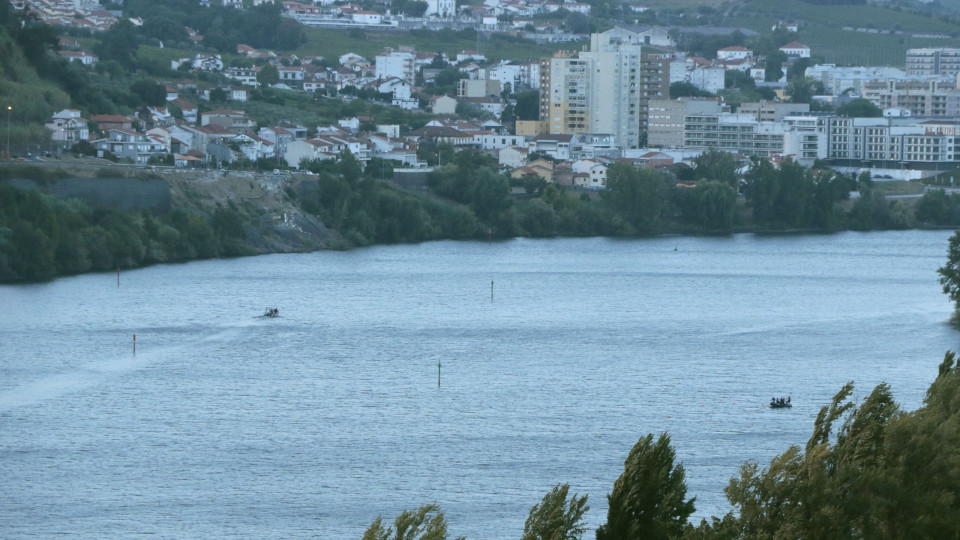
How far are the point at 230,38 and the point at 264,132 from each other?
50.4 ft

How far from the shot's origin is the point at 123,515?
1012 cm

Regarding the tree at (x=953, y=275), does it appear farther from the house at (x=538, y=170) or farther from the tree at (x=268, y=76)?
the tree at (x=268, y=76)

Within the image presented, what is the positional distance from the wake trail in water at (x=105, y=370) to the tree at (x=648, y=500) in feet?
24.2

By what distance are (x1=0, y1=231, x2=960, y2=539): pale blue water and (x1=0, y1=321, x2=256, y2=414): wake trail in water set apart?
0.13ft

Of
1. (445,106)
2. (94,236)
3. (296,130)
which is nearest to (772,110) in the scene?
(445,106)

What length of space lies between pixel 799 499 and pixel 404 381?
788 cm

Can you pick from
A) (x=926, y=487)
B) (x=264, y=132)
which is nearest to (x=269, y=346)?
(x=926, y=487)

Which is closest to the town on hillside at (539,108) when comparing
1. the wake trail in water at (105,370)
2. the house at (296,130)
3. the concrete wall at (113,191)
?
the house at (296,130)

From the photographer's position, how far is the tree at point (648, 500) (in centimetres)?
667

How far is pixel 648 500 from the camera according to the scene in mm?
6762

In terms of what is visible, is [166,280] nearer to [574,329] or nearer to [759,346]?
[574,329]

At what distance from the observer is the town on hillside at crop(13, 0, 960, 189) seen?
31406 millimetres

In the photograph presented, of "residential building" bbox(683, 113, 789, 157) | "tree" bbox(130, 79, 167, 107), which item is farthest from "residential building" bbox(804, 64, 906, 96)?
"tree" bbox(130, 79, 167, 107)

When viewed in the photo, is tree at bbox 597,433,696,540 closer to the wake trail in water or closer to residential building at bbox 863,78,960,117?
the wake trail in water
